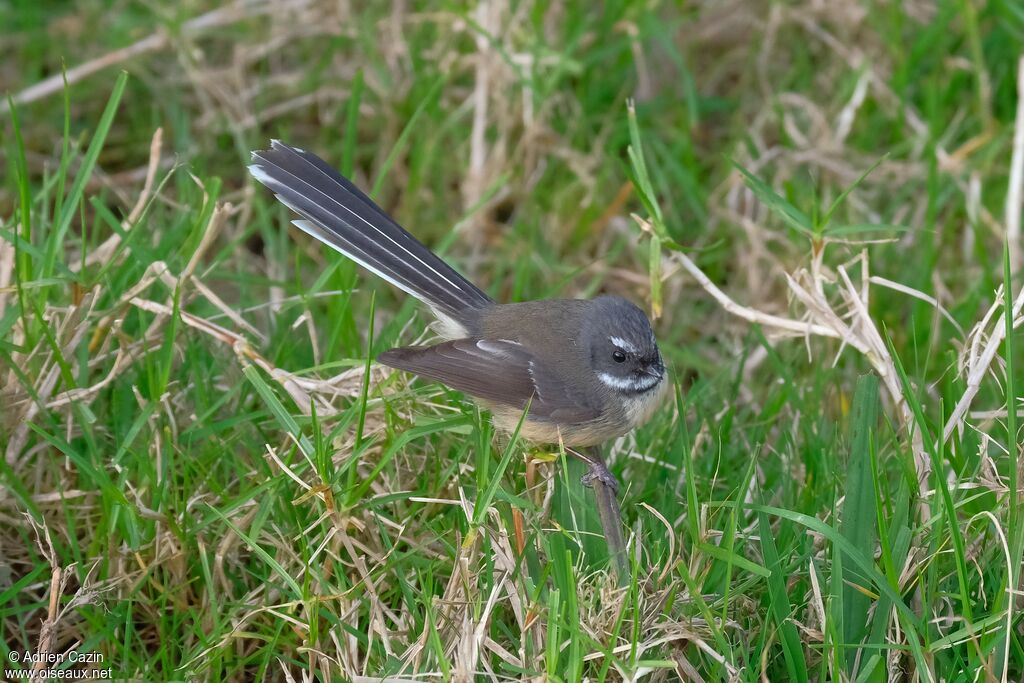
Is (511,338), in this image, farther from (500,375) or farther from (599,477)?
(599,477)

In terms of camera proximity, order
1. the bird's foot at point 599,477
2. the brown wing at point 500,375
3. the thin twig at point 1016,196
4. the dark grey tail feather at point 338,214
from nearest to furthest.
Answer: the bird's foot at point 599,477 < the brown wing at point 500,375 < the dark grey tail feather at point 338,214 < the thin twig at point 1016,196

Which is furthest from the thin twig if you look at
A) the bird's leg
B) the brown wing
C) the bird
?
the bird's leg

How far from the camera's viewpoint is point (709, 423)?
4590 millimetres

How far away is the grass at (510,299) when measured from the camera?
3.56m

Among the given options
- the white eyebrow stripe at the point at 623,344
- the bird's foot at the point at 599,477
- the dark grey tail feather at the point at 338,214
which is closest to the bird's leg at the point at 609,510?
the bird's foot at the point at 599,477

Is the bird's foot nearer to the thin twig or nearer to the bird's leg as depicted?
the bird's leg

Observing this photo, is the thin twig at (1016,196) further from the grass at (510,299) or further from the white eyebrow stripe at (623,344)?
the white eyebrow stripe at (623,344)

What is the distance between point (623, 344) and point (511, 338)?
0.44 metres

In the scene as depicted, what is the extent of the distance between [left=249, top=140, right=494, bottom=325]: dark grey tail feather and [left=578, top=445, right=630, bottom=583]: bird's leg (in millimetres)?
Result: 1035

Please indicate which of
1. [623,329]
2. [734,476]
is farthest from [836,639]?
[623,329]

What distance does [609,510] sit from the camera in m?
3.63

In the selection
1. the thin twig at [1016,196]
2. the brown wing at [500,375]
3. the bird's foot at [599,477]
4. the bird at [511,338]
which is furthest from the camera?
the thin twig at [1016,196]

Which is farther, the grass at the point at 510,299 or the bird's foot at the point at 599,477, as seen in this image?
the bird's foot at the point at 599,477

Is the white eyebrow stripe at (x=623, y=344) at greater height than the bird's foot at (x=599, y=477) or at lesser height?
greater
